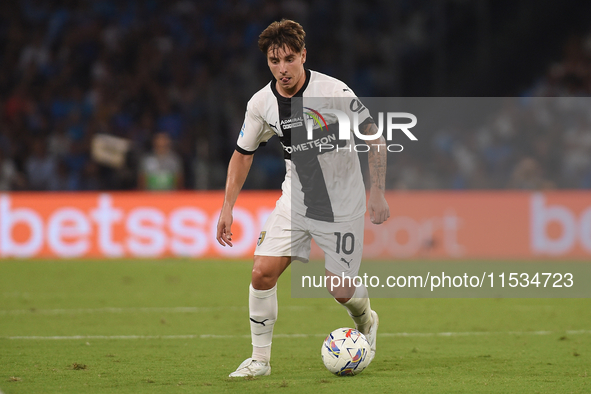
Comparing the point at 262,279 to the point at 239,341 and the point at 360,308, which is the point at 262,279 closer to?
the point at 360,308

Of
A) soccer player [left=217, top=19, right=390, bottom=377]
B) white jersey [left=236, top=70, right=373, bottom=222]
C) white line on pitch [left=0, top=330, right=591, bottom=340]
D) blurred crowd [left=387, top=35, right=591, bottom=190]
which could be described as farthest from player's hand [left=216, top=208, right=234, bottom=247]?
blurred crowd [left=387, top=35, right=591, bottom=190]

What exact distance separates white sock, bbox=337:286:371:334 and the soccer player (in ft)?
0.04

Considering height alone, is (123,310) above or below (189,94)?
below

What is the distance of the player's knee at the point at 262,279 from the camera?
526cm

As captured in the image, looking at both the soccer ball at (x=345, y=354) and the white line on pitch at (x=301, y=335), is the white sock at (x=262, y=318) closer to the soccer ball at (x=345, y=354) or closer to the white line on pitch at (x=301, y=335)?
the soccer ball at (x=345, y=354)

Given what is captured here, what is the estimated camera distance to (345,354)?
517cm

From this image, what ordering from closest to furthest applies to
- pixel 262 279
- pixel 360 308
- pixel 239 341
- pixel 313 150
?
pixel 262 279, pixel 313 150, pixel 360 308, pixel 239 341

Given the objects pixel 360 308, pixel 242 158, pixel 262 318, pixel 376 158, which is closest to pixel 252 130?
pixel 242 158

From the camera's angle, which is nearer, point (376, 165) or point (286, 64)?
point (286, 64)

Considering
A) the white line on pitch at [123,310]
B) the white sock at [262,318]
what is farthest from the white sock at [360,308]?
the white line on pitch at [123,310]

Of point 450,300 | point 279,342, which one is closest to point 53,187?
point 450,300

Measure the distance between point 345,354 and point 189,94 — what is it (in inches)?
516

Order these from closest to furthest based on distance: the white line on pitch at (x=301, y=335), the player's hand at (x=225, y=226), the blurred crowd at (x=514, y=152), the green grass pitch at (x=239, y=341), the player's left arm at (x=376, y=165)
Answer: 1. the green grass pitch at (x=239, y=341)
2. the player's left arm at (x=376, y=165)
3. the player's hand at (x=225, y=226)
4. the white line on pitch at (x=301, y=335)
5. the blurred crowd at (x=514, y=152)

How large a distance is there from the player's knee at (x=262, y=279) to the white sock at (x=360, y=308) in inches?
22.5
